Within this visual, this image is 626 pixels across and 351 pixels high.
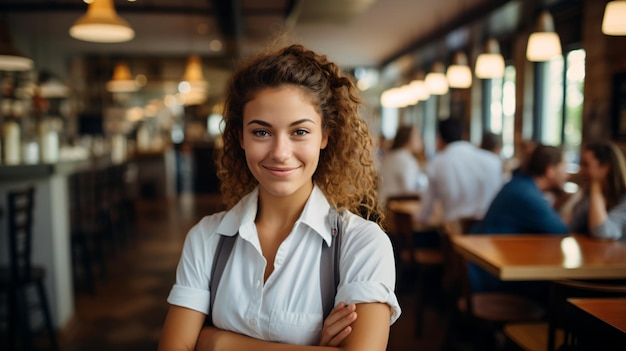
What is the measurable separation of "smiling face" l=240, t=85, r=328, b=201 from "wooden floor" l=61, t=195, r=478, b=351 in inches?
35.1

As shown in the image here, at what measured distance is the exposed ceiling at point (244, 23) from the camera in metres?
7.14

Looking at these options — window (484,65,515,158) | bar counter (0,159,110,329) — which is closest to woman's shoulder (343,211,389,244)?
bar counter (0,159,110,329)

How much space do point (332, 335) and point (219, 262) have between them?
37cm

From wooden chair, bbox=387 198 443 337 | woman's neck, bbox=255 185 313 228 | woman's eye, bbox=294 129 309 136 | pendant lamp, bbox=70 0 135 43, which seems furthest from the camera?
pendant lamp, bbox=70 0 135 43

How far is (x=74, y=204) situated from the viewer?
5461 millimetres

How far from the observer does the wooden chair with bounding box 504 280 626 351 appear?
200 centimetres

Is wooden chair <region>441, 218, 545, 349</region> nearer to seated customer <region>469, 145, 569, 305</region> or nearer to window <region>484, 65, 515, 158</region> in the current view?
seated customer <region>469, 145, 569, 305</region>

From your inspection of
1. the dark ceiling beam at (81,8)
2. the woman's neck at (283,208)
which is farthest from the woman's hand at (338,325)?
Result: the dark ceiling beam at (81,8)

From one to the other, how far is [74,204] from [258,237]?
14.9 ft

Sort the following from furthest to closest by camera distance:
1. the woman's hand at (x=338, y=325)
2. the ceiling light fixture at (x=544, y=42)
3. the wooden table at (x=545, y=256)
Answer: the ceiling light fixture at (x=544, y=42)
the wooden table at (x=545, y=256)
the woman's hand at (x=338, y=325)

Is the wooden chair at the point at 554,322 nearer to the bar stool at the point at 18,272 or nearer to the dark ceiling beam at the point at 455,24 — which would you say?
the bar stool at the point at 18,272

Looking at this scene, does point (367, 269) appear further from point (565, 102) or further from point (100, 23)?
point (565, 102)

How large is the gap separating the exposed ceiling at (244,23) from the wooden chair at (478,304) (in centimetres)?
336

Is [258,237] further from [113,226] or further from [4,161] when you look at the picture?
[113,226]
